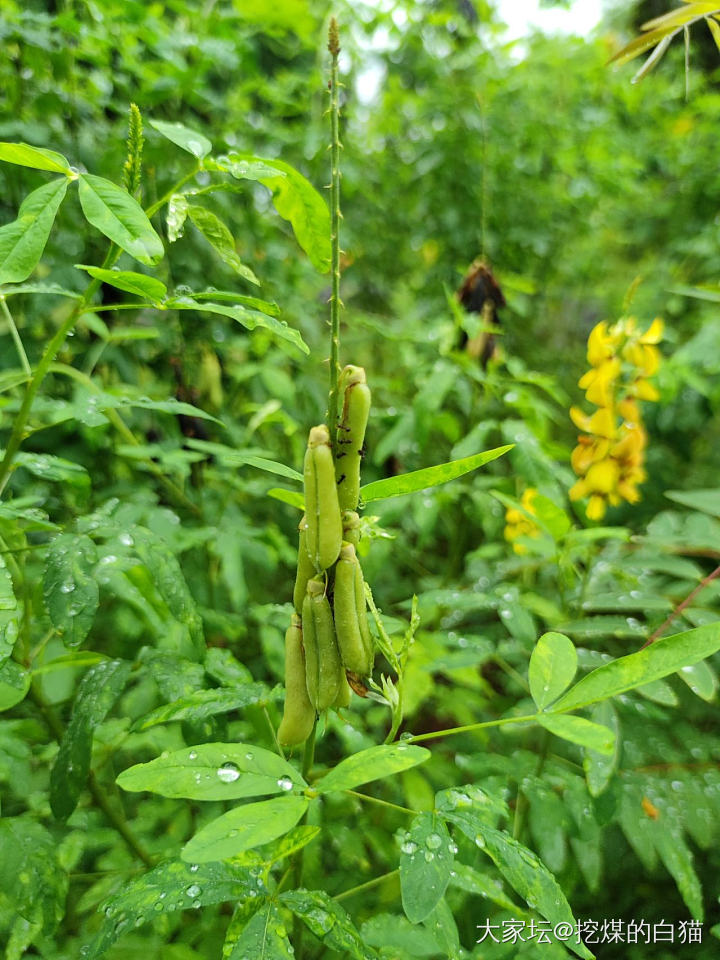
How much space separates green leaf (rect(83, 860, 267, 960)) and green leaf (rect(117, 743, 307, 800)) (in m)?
0.13

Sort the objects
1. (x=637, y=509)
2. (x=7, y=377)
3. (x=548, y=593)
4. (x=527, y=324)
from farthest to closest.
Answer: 1. (x=527, y=324)
2. (x=637, y=509)
3. (x=548, y=593)
4. (x=7, y=377)

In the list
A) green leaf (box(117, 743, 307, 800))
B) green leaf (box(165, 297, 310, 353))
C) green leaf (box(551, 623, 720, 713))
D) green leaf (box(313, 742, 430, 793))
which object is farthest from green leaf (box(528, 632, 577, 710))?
green leaf (box(165, 297, 310, 353))

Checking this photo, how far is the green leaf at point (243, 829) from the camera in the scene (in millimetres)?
464

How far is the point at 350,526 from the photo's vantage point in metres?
0.56

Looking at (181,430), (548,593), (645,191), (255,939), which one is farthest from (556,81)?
(255,939)

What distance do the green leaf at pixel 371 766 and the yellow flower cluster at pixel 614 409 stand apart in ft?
3.03

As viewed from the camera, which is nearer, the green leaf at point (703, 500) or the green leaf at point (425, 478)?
the green leaf at point (425, 478)

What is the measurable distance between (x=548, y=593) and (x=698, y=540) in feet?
2.94

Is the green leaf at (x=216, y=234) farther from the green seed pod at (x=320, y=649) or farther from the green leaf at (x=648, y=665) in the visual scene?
the green leaf at (x=648, y=665)

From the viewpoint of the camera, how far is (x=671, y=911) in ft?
4.83

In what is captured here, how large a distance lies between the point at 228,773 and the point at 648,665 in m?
0.37

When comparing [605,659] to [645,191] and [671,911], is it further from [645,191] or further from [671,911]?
[645,191]

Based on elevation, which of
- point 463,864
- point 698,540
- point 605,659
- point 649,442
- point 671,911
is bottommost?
point 671,911

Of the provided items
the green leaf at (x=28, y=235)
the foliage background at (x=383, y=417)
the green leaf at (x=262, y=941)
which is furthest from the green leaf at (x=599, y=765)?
the green leaf at (x=28, y=235)
